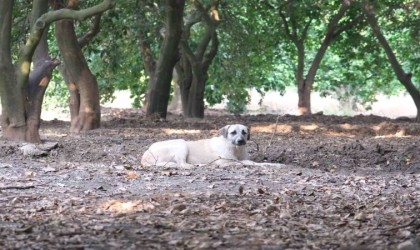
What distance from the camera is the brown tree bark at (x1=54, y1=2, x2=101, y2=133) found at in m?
17.5

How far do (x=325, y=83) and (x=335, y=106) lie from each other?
808 cm

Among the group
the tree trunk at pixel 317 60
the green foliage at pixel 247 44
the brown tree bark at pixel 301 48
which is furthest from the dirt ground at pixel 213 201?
the brown tree bark at pixel 301 48

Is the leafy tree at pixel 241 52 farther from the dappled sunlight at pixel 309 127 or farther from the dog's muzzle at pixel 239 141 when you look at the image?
the dog's muzzle at pixel 239 141

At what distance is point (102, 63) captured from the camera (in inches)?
1053

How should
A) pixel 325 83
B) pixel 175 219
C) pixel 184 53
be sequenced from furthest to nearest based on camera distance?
1. pixel 325 83
2. pixel 184 53
3. pixel 175 219

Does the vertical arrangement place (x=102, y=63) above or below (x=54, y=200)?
above

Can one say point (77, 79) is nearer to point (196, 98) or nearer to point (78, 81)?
point (78, 81)

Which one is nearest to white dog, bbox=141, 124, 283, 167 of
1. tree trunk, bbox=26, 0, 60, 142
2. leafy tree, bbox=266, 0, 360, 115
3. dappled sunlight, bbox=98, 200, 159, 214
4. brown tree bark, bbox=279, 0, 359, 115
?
tree trunk, bbox=26, 0, 60, 142

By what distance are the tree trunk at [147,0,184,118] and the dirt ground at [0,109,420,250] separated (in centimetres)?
892

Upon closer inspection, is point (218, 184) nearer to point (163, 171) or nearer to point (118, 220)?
point (163, 171)

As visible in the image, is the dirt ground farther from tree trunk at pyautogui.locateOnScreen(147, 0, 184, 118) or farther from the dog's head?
tree trunk at pyautogui.locateOnScreen(147, 0, 184, 118)

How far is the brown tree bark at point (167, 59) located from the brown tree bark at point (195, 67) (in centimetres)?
233

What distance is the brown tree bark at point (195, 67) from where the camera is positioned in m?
25.0

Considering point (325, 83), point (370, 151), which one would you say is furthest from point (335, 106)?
point (370, 151)
